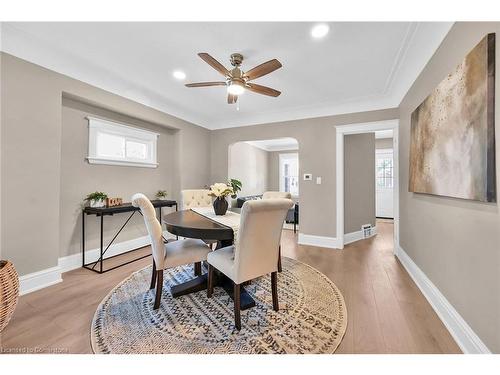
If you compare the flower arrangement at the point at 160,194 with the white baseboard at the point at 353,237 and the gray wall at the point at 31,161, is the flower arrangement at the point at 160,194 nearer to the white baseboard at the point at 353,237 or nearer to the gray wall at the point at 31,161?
the gray wall at the point at 31,161

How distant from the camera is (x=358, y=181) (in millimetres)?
4090

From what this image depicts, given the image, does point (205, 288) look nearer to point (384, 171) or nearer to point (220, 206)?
point (220, 206)

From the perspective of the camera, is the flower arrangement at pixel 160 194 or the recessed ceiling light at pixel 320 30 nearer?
the recessed ceiling light at pixel 320 30

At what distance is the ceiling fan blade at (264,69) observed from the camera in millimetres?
1844

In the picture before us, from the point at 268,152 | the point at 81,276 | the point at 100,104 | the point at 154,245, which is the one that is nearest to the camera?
the point at 154,245

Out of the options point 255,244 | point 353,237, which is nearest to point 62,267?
point 255,244

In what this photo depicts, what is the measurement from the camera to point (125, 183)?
3275 mm

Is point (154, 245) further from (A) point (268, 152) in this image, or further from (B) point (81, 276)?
(A) point (268, 152)

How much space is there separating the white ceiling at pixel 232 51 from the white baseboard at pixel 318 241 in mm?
2304

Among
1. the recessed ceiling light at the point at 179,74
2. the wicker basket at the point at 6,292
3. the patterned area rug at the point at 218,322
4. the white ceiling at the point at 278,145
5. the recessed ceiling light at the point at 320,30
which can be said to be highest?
the white ceiling at the point at 278,145

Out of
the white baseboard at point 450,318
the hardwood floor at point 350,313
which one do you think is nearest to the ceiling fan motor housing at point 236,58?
the hardwood floor at point 350,313
